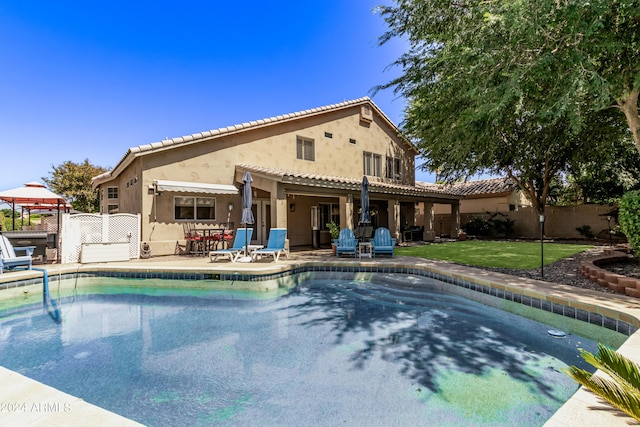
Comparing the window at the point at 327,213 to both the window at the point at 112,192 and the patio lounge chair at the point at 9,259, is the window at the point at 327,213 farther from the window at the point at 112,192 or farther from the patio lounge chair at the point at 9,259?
the window at the point at 112,192

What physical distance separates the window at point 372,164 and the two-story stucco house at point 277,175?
9 cm

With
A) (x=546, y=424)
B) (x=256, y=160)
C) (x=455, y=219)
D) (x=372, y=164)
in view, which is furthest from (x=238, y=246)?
(x=455, y=219)

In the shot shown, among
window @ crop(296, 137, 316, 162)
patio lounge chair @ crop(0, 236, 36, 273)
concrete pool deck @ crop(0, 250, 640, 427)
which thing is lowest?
concrete pool deck @ crop(0, 250, 640, 427)

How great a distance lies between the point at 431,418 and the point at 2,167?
155 feet

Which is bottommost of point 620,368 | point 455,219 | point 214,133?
point 620,368

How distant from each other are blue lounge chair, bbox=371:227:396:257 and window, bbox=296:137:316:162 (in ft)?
29.1

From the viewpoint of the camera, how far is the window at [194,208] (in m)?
16.9

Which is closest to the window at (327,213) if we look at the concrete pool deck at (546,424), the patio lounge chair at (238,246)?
the patio lounge chair at (238,246)

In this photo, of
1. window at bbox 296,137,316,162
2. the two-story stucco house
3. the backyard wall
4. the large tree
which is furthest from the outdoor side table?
the large tree

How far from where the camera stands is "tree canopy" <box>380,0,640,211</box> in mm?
7953

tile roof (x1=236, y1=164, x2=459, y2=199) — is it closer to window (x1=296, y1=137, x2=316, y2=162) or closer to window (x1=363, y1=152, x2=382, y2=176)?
window (x1=296, y1=137, x2=316, y2=162)

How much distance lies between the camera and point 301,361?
18.7 ft

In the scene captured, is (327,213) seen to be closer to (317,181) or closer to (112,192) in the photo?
(317,181)

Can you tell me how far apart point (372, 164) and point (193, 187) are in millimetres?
15019
